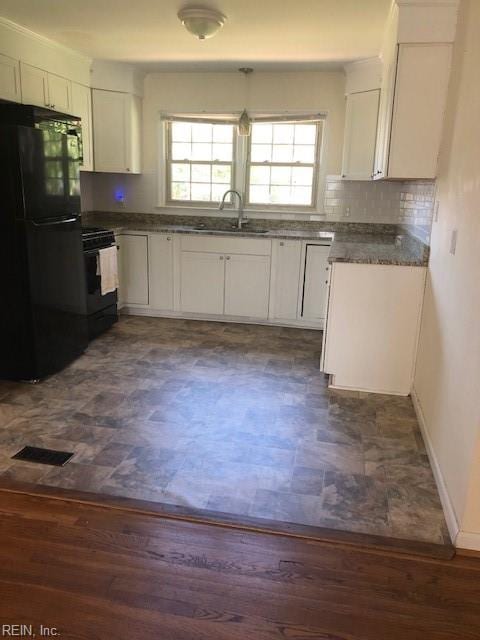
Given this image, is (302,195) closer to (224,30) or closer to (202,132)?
(202,132)

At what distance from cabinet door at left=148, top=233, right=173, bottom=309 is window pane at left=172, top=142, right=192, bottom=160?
39.4 inches

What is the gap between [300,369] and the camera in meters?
3.80

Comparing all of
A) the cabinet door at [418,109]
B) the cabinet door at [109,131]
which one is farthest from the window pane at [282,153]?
the cabinet door at [418,109]

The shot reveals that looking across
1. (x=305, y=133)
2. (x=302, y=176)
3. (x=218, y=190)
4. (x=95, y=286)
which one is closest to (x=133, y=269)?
(x=95, y=286)

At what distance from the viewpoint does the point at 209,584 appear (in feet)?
5.58

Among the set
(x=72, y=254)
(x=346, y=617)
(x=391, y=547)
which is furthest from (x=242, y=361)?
(x=346, y=617)

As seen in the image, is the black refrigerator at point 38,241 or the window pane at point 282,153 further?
the window pane at point 282,153

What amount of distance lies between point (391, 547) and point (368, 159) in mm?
3569

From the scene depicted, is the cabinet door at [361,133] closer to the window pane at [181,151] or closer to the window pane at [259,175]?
the window pane at [259,175]

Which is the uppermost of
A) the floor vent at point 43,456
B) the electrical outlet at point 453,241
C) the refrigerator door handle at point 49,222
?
the electrical outlet at point 453,241

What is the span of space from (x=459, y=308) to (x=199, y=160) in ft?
12.3

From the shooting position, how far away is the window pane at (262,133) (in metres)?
5.07

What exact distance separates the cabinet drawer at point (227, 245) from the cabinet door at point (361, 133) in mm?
1077

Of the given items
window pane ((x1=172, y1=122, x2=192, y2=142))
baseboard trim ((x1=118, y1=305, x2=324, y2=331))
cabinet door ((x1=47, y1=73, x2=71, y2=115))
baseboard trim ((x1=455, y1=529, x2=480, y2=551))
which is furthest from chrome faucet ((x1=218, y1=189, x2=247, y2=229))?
baseboard trim ((x1=455, y1=529, x2=480, y2=551))
